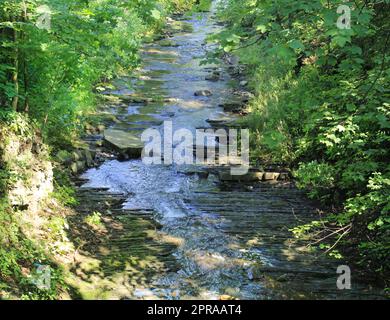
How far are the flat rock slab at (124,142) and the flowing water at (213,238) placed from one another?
399mm

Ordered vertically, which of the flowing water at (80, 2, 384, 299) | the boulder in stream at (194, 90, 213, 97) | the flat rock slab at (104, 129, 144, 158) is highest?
the boulder in stream at (194, 90, 213, 97)

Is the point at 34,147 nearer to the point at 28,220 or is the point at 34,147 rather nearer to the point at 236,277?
the point at 28,220

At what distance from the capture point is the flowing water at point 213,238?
561cm

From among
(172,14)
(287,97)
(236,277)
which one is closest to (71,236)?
(236,277)

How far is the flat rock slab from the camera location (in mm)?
10875

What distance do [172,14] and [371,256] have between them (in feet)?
81.3

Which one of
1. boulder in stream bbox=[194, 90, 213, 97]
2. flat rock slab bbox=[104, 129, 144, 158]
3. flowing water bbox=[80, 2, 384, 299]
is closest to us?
flowing water bbox=[80, 2, 384, 299]

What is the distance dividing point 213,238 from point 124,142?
16.5 ft

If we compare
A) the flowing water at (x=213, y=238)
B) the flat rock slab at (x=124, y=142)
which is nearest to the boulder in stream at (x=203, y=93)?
the flowing water at (x=213, y=238)

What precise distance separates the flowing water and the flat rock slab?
0.40m

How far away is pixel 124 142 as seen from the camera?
11.2 metres

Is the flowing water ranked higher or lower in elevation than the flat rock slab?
lower

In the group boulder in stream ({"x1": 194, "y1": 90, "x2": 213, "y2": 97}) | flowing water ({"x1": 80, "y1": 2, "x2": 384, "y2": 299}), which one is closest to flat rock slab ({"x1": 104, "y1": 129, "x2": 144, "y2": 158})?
flowing water ({"x1": 80, "y1": 2, "x2": 384, "y2": 299})

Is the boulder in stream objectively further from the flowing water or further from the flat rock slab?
the flat rock slab
